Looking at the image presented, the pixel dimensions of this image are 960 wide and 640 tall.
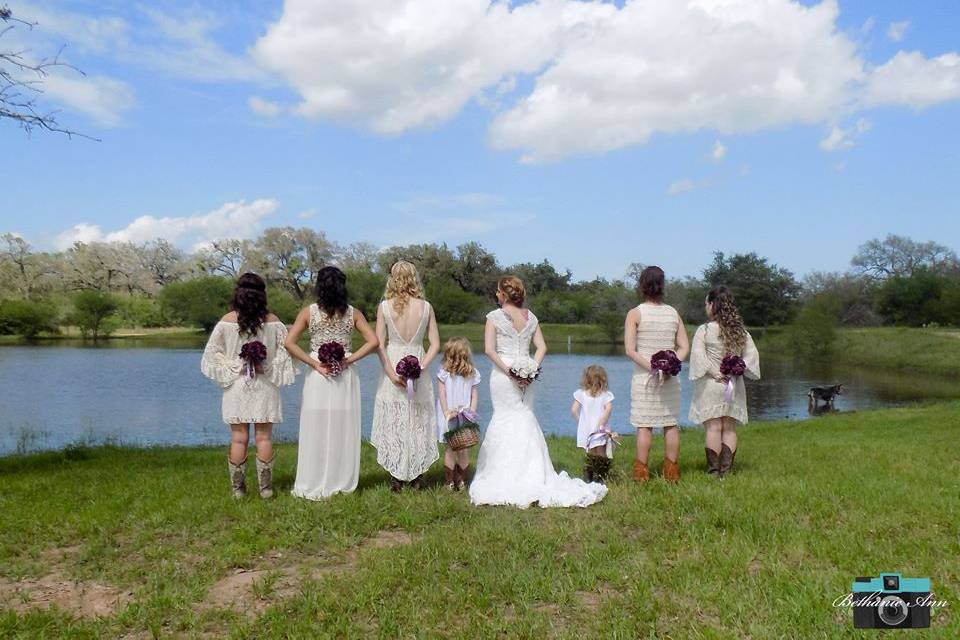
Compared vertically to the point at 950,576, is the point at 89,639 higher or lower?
lower

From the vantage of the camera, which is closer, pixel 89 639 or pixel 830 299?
pixel 89 639

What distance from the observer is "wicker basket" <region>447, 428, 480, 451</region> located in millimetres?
7109

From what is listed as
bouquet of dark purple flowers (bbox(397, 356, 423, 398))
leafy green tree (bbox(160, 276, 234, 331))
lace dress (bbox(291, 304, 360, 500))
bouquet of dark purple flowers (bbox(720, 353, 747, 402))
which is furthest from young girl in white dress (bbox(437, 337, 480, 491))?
leafy green tree (bbox(160, 276, 234, 331))

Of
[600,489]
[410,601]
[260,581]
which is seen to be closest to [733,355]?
[600,489]

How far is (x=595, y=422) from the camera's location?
8227 mm

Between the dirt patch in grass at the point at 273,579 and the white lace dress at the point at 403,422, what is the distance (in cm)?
158

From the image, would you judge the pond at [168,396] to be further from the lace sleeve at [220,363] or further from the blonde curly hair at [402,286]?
the blonde curly hair at [402,286]

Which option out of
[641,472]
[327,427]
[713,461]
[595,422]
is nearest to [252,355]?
[327,427]

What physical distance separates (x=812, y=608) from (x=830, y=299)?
206 ft

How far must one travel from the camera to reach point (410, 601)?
14.1 feet

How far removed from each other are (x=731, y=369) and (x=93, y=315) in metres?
62.0

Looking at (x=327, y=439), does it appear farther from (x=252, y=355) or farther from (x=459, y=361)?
(x=459, y=361)

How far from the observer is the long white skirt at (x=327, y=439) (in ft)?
22.5

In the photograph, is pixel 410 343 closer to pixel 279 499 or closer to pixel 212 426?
pixel 279 499
